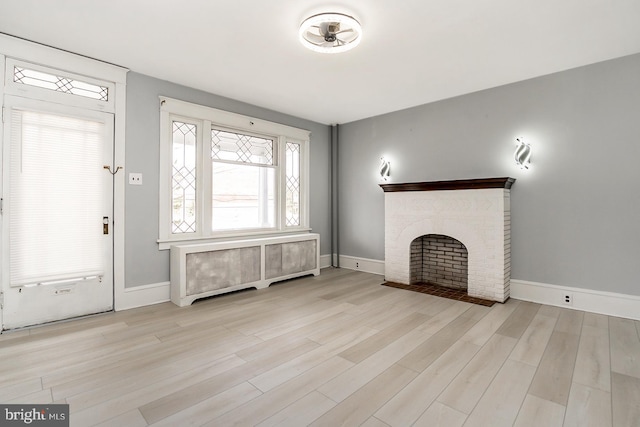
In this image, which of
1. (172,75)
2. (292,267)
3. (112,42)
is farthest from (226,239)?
(112,42)

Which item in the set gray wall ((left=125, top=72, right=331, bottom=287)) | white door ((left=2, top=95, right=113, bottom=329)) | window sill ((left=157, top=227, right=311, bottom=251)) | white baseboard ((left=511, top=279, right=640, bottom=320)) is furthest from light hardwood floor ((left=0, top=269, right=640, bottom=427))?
window sill ((left=157, top=227, right=311, bottom=251))

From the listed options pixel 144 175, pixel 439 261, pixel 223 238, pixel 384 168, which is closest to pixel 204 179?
pixel 144 175

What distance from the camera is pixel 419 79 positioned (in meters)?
3.87

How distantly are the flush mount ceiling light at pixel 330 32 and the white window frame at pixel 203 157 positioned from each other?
2020 millimetres

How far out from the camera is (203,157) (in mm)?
4246

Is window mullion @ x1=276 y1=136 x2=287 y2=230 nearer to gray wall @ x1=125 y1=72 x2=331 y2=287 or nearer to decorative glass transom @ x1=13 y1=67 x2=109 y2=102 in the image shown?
gray wall @ x1=125 y1=72 x2=331 y2=287

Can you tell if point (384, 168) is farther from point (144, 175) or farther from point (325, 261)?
point (144, 175)

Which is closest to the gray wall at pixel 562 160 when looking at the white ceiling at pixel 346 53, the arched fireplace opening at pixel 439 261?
the white ceiling at pixel 346 53

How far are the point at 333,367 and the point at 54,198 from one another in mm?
3249

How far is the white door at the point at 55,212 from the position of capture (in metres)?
2.93

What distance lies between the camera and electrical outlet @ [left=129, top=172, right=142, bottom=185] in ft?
11.9

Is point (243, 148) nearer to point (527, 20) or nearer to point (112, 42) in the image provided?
point (112, 42)

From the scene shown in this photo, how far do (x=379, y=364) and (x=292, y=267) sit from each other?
2770 millimetres

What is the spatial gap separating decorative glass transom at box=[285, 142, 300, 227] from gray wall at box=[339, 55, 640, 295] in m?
2.13
